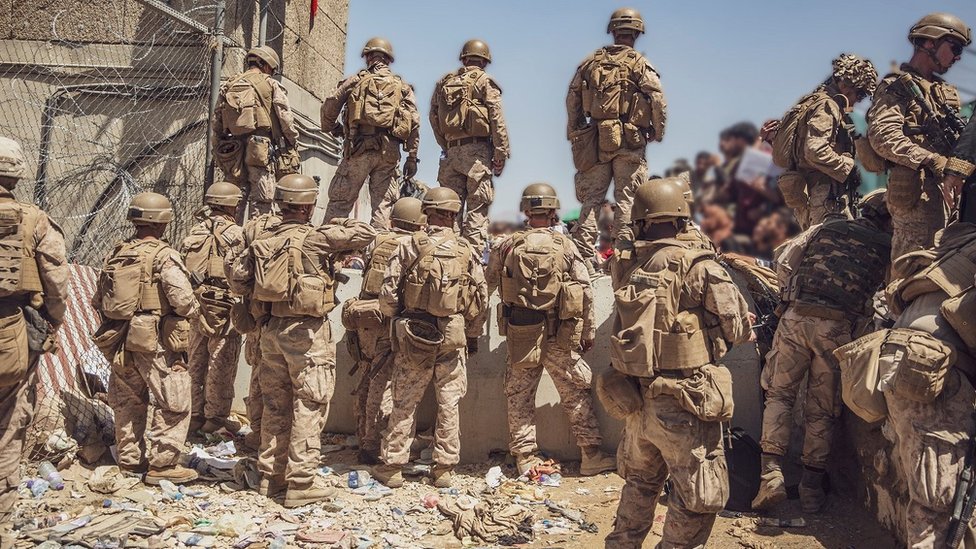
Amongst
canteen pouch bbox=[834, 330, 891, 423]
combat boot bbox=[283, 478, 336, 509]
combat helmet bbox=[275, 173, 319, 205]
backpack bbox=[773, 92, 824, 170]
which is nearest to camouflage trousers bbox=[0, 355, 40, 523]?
combat boot bbox=[283, 478, 336, 509]

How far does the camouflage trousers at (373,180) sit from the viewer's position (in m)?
8.98

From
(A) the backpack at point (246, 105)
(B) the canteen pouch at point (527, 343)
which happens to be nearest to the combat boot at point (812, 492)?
(B) the canteen pouch at point (527, 343)

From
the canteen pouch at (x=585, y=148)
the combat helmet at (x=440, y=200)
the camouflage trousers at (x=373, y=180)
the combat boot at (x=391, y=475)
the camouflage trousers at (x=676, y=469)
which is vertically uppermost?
the canteen pouch at (x=585, y=148)

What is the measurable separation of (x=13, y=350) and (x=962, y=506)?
5217 mm

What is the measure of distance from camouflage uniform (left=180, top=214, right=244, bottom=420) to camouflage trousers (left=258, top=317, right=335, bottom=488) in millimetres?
1463

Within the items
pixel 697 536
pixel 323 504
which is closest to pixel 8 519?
pixel 323 504

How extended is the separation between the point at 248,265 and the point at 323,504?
185 cm

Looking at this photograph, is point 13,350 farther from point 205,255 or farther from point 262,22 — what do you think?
point 262,22

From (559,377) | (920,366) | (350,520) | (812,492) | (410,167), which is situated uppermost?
(410,167)

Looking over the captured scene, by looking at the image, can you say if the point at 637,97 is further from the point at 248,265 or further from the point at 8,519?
the point at 8,519

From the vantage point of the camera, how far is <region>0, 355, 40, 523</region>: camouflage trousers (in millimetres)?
5141

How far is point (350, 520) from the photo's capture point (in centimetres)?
604

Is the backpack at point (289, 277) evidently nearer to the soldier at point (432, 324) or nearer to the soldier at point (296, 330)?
the soldier at point (296, 330)

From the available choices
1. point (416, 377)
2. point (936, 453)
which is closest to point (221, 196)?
point (416, 377)
